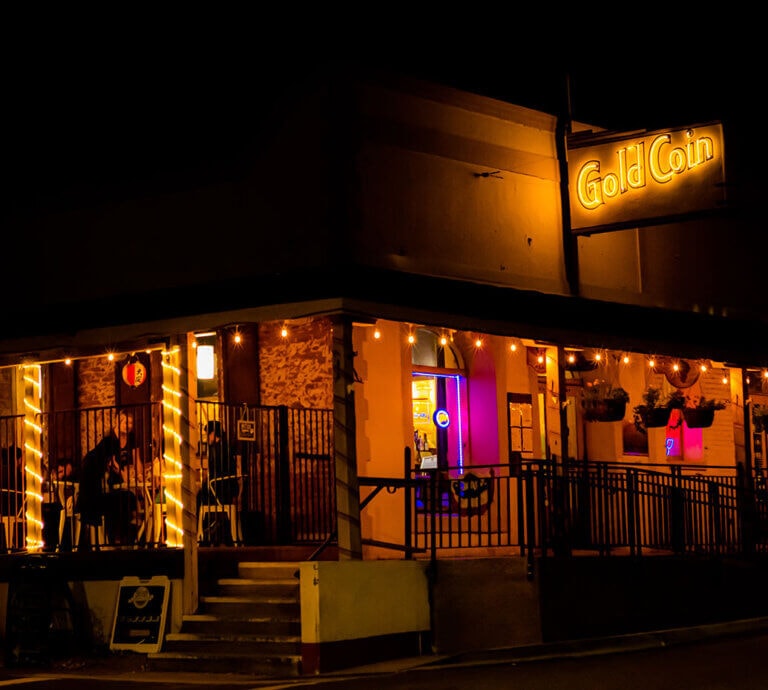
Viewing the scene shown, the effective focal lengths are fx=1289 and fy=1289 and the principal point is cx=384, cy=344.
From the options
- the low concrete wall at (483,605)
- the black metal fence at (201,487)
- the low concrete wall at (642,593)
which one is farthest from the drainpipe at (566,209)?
the low concrete wall at (483,605)

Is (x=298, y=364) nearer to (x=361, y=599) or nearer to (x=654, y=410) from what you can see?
(x=361, y=599)

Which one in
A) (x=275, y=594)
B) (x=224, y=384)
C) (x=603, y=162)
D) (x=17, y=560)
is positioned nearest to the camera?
(x=275, y=594)

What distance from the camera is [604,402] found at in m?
18.2

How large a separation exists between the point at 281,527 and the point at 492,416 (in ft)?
12.9

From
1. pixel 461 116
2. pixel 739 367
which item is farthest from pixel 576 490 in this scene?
pixel 461 116

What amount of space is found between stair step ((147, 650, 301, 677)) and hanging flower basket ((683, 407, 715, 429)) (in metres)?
8.91

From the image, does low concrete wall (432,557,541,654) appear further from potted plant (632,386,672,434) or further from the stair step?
potted plant (632,386,672,434)

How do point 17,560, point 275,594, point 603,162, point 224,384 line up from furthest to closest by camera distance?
point 224,384 → point 603,162 → point 17,560 → point 275,594

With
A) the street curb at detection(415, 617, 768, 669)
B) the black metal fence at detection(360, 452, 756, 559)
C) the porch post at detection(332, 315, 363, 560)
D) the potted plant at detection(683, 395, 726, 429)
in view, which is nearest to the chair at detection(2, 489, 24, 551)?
the black metal fence at detection(360, 452, 756, 559)

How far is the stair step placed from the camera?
13.0m

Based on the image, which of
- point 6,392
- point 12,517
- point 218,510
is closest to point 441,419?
point 218,510

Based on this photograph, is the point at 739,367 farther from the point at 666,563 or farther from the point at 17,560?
the point at 17,560

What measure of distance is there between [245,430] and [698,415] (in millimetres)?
7357

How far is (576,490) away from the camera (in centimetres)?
1870
